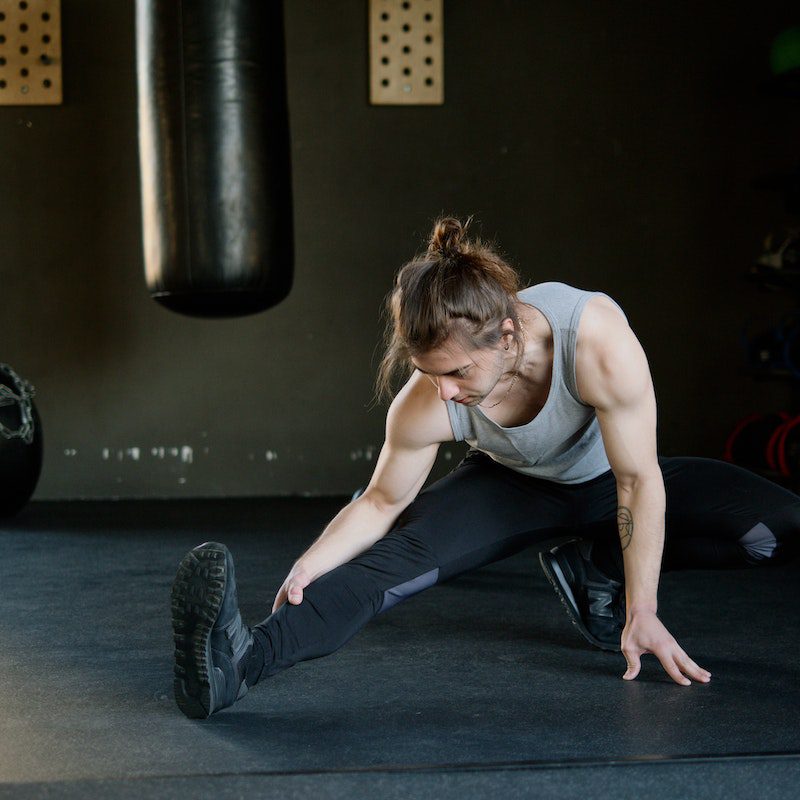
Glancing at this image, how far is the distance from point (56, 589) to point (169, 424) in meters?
2.01

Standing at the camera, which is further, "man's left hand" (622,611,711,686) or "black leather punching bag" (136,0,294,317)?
"black leather punching bag" (136,0,294,317)

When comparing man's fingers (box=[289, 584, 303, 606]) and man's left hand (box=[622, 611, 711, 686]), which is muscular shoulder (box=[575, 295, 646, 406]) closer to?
man's left hand (box=[622, 611, 711, 686])

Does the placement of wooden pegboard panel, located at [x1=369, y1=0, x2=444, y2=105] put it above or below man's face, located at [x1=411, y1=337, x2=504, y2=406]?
above

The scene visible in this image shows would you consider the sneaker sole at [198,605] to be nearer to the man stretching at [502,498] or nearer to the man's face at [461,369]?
the man stretching at [502,498]

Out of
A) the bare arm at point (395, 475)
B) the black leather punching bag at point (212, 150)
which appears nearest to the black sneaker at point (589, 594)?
the bare arm at point (395, 475)

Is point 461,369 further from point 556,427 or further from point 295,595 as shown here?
point 295,595

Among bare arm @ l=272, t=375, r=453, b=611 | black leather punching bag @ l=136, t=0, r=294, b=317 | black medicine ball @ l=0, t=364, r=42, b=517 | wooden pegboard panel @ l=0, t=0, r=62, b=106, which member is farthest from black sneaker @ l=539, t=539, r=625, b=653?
wooden pegboard panel @ l=0, t=0, r=62, b=106

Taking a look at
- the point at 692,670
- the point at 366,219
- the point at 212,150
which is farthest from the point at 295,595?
the point at 366,219

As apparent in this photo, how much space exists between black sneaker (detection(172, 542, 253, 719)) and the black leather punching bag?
209cm

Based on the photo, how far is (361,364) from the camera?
4.71m

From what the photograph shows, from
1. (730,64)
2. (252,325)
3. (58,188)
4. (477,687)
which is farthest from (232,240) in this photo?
(730,64)

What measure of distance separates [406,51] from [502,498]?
10.5 ft

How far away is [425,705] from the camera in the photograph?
1674mm

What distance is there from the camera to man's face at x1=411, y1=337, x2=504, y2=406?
1.54m
